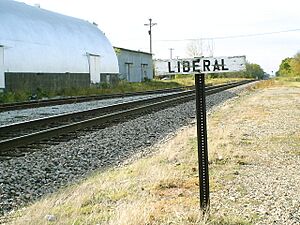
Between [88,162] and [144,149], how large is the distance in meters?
1.86

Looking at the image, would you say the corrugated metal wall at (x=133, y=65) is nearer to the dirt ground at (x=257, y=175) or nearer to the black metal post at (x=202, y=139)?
the dirt ground at (x=257, y=175)

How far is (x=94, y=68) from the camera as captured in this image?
4416cm

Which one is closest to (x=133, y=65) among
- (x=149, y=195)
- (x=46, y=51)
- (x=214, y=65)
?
(x=46, y=51)

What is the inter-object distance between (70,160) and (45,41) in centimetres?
2863

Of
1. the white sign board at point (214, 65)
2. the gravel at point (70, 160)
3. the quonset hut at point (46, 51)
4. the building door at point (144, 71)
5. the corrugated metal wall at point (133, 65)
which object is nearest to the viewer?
the white sign board at point (214, 65)

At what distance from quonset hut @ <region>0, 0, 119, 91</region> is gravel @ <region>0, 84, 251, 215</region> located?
63.7 ft

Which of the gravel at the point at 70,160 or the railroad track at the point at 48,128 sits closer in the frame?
the gravel at the point at 70,160

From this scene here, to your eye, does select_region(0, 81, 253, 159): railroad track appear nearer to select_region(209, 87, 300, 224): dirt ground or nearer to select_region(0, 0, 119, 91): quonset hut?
select_region(209, 87, 300, 224): dirt ground

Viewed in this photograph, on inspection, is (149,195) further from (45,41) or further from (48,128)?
(45,41)

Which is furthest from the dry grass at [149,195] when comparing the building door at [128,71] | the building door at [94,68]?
the building door at [128,71]

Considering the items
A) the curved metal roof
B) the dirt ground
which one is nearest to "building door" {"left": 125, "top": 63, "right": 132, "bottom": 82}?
the curved metal roof

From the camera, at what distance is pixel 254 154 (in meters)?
8.76

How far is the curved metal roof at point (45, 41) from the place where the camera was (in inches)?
1271

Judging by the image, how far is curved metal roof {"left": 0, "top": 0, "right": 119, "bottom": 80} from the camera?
1271 inches
